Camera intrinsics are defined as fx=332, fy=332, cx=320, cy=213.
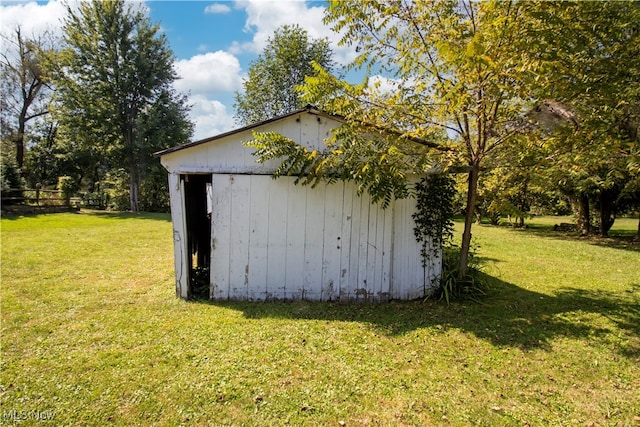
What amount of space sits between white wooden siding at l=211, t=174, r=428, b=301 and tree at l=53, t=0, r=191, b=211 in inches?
779

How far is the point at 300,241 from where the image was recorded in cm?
560

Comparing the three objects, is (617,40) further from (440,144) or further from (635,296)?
(635,296)

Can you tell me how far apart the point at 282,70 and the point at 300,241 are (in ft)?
66.9

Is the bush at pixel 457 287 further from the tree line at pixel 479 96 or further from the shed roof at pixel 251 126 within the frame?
the shed roof at pixel 251 126

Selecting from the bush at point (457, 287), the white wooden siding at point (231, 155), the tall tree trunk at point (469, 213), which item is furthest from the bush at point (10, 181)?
the tall tree trunk at point (469, 213)

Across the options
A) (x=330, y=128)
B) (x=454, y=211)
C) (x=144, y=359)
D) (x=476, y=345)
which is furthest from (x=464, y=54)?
(x=144, y=359)

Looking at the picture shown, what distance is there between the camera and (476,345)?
412cm

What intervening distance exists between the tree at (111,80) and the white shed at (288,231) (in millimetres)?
19486

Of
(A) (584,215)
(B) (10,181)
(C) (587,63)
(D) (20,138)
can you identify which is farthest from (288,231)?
(D) (20,138)

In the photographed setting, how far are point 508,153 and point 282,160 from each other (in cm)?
373

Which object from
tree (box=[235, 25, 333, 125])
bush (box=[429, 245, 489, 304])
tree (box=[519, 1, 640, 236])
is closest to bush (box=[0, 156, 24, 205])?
tree (box=[235, 25, 333, 125])

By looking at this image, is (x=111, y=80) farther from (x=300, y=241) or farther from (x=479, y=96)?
(x=479, y=96)

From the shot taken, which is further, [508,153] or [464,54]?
[508,153]

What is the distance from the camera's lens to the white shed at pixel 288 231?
17.9 feet
